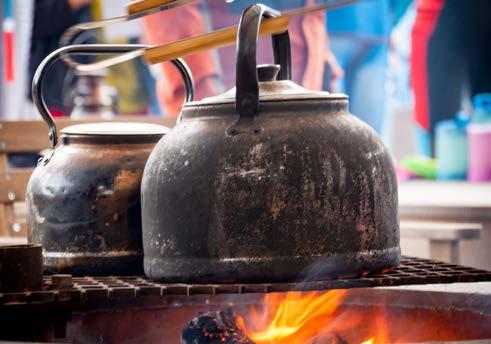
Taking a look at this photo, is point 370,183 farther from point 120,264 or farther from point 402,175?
point 402,175

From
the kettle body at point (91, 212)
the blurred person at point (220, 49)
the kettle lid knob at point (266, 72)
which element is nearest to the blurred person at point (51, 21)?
the blurred person at point (220, 49)

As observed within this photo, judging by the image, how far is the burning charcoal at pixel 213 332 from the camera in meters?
2.38

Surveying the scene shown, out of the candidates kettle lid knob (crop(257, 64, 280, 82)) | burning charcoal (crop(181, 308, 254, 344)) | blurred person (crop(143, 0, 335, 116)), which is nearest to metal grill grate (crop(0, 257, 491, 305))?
burning charcoal (crop(181, 308, 254, 344))

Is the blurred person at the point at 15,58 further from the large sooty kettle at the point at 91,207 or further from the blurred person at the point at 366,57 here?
the large sooty kettle at the point at 91,207

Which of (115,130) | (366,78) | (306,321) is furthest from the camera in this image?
(366,78)

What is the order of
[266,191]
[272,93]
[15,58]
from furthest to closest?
[15,58]
[272,93]
[266,191]

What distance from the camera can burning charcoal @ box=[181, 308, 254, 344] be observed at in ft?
7.79

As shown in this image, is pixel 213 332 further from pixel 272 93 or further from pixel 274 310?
pixel 272 93

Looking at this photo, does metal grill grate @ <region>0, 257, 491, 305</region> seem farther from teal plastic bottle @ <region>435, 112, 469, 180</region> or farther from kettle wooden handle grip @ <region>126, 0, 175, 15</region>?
teal plastic bottle @ <region>435, 112, 469, 180</region>

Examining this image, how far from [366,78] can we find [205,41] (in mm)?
4899

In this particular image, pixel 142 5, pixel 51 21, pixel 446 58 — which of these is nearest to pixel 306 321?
pixel 142 5

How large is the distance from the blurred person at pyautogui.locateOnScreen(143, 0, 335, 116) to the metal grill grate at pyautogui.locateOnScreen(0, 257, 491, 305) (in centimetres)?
508

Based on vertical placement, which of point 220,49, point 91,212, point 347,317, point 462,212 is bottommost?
point 347,317

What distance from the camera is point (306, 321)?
2.56m
